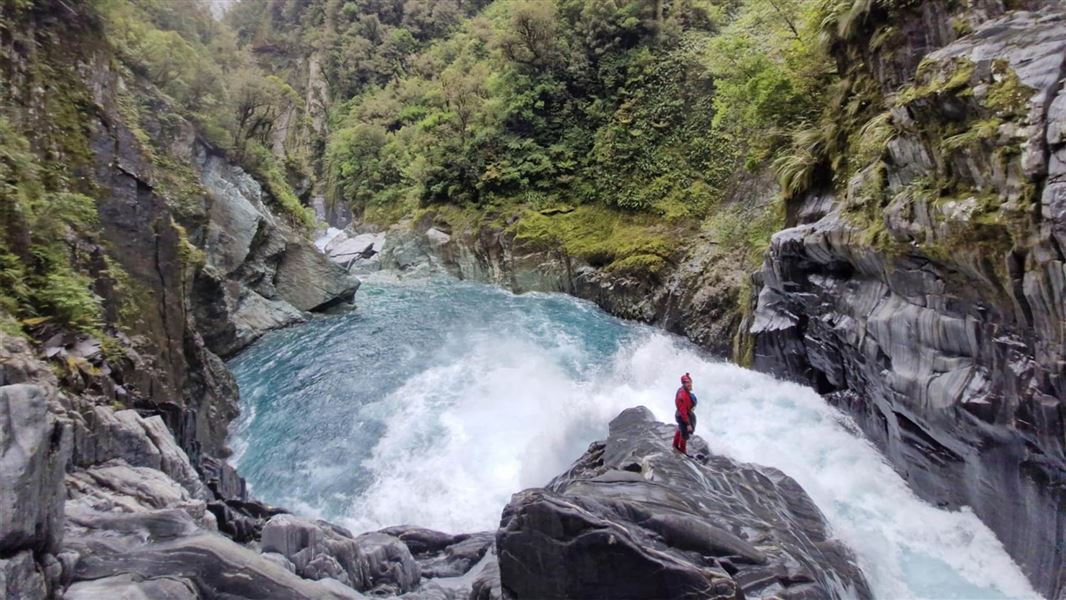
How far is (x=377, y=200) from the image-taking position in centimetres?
4900

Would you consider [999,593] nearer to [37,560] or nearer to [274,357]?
[37,560]

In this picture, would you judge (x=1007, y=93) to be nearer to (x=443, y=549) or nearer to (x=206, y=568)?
(x=443, y=549)

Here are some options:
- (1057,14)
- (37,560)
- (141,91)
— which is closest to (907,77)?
(1057,14)

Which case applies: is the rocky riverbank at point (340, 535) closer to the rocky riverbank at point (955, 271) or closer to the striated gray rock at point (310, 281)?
the rocky riverbank at point (955, 271)

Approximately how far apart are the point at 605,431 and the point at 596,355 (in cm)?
576

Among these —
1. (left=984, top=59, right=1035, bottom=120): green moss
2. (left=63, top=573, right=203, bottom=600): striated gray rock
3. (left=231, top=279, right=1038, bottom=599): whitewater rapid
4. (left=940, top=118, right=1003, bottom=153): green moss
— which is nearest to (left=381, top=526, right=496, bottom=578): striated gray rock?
(left=231, top=279, right=1038, bottom=599): whitewater rapid

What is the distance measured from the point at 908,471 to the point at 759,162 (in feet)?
46.6

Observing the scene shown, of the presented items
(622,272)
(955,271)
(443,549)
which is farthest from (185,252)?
(622,272)

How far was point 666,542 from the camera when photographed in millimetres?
8023

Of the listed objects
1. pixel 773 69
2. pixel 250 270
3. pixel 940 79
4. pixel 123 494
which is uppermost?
pixel 773 69

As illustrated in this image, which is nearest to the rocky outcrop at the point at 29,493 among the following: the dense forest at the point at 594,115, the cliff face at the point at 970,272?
the dense forest at the point at 594,115

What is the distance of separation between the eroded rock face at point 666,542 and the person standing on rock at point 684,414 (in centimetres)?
93

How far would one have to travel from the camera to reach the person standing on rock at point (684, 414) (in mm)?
11320

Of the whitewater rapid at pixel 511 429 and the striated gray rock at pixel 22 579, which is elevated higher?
the striated gray rock at pixel 22 579
